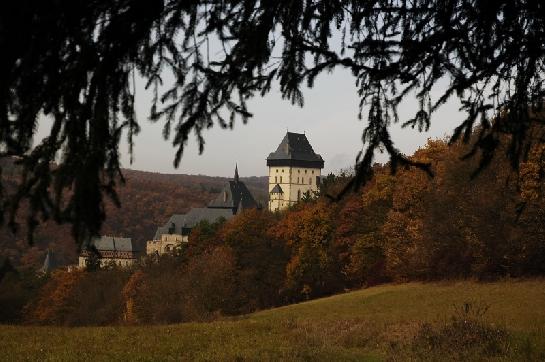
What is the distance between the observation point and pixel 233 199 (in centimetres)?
11019

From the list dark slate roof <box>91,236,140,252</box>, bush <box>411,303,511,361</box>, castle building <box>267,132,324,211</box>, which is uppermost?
castle building <box>267,132,324,211</box>

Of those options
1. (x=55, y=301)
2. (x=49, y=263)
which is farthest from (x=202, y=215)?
(x=55, y=301)

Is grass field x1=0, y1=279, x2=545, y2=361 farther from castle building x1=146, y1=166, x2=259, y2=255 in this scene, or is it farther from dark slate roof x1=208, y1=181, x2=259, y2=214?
dark slate roof x1=208, y1=181, x2=259, y2=214

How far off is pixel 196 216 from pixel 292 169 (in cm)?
2437

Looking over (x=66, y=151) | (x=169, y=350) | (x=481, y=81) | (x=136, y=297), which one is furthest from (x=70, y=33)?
(x=136, y=297)

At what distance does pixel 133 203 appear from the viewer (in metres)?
132

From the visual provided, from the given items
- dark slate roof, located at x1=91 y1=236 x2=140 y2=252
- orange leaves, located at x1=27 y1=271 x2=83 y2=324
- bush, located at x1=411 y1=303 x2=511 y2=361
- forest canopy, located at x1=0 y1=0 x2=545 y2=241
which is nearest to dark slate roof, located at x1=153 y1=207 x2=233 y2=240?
dark slate roof, located at x1=91 y1=236 x2=140 y2=252

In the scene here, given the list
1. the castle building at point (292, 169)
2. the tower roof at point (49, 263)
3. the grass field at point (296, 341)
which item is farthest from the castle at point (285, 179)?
the grass field at point (296, 341)

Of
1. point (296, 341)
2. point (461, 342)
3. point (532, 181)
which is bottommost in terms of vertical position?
point (296, 341)

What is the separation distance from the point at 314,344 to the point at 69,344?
597cm

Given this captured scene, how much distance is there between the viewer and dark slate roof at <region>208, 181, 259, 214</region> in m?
109

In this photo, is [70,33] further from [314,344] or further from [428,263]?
→ [428,263]

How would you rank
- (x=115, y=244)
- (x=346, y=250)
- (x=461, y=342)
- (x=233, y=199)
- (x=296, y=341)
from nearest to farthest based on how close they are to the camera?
(x=461, y=342) → (x=296, y=341) → (x=346, y=250) → (x=115, y=244) → (x=233, y=199)

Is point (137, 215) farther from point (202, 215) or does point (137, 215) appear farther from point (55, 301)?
point (55, 301)
